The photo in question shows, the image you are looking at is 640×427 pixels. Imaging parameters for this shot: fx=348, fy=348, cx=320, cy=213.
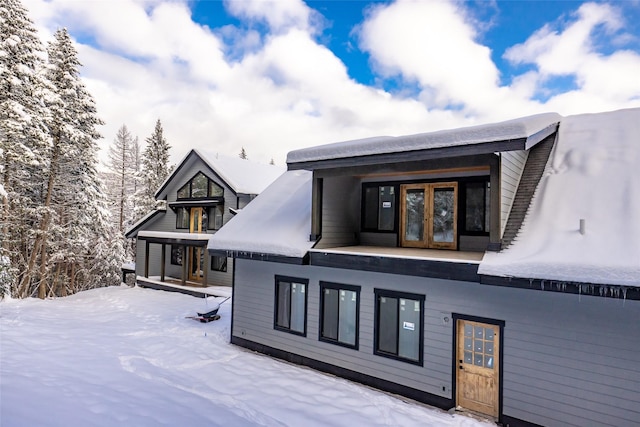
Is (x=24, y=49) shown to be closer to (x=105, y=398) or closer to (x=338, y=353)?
(x=105, y=398)

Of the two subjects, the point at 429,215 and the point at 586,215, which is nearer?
the point at 586,215

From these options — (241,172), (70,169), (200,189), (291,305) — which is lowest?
(291,305)

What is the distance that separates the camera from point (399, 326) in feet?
26.2

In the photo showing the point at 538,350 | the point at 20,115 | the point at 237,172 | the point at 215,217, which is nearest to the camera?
the point at 538,350

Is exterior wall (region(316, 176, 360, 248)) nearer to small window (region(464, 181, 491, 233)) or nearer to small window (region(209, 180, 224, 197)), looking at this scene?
small window (region(464, 181, 491, 233))

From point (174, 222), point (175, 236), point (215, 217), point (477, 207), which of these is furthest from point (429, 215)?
point (174, 222)

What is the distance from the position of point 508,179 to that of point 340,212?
14.0 feet

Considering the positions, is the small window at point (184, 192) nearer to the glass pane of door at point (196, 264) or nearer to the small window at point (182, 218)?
the small window at point (182, 218)

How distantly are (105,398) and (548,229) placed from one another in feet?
28.4

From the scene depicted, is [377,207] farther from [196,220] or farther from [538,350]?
[196,220]

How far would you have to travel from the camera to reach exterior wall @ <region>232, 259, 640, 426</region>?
5691 millimetres

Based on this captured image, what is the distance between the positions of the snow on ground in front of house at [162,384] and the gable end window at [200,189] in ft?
29.7

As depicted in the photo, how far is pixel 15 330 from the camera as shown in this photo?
35.1 feet

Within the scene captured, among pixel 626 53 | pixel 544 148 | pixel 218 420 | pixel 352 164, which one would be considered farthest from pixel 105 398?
pixel 626 53
